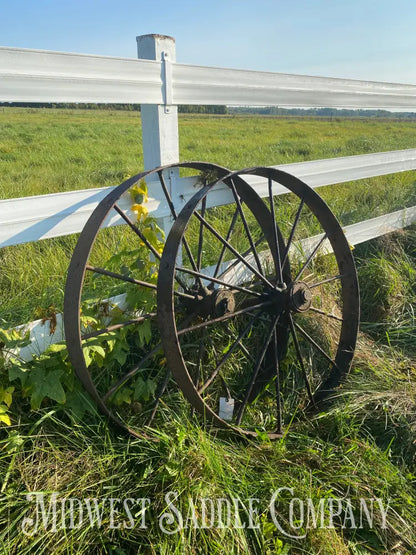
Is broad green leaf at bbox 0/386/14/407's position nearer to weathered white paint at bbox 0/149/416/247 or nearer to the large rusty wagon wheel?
weathered white paint at bbox 0/149/416/247

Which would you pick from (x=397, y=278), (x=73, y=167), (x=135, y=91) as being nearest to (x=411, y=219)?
(x=397, y=278)

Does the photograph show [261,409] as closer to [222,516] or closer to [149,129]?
[222,516]

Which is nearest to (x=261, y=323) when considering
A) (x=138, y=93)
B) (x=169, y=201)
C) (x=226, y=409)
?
(x=226, y=409)

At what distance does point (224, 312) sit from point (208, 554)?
3.38ft

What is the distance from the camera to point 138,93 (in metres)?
2.22

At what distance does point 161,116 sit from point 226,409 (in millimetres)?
1591

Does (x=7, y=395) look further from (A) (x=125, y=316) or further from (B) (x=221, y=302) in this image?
(B) (x=221, y=302)

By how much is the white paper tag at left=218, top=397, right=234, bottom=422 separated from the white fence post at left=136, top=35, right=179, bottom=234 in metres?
1.21

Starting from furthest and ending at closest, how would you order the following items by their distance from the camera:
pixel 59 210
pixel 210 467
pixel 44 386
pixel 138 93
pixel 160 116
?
pixel 160 116
pixel 138 93
pixel 59 210
pixel 44 386
pixel 210 467

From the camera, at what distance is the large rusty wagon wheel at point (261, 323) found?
232cm

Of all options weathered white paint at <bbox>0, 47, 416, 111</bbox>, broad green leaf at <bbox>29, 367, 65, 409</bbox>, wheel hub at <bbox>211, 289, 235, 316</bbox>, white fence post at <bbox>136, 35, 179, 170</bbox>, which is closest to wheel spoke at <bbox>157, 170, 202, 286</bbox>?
white fence post at <bbox>136, 35, 179, 170</bbox>

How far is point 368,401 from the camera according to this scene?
250cm

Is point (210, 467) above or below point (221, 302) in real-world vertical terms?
below

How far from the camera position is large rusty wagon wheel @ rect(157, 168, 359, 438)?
91.2 inches
